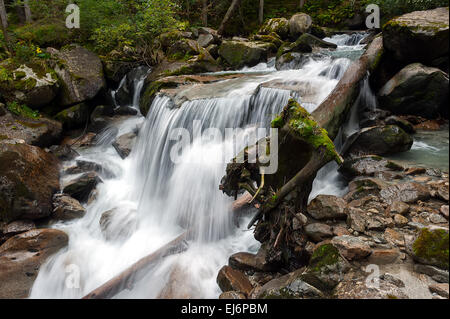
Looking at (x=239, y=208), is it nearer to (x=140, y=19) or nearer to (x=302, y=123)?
(x=302, y=123)

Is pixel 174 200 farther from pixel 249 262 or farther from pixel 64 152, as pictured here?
pixel 64 152

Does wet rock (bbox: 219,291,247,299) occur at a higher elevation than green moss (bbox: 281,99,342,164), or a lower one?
lower

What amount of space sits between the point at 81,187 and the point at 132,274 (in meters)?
3.67

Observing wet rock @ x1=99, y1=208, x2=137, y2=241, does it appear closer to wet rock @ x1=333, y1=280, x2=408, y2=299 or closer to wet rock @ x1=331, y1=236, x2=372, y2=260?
wet rock @ x1=331, y1=236, x2=372, y2=260

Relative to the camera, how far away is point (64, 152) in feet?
28.0

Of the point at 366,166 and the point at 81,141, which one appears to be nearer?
the point at 366,166

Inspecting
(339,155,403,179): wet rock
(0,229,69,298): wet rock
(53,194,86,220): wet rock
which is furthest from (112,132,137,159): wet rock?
(339,155,403,179): wet rock

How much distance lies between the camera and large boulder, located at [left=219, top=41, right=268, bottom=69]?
12273 millimetres

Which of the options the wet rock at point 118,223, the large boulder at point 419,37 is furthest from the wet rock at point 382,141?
the wet rock at point 118,223

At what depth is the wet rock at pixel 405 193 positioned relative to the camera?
349 centimetres

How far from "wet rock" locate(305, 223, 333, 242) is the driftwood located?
Result: 2.47m

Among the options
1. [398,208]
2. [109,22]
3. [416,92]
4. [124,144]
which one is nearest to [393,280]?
[398,208]

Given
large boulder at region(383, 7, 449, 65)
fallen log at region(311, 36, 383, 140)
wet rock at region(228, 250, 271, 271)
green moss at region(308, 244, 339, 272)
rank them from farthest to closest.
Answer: fallen log at region(311, 36, 383, 140) < large boulder at region(383, 7, 449, 65) < wet rock at region(228, 250, 271, 271) < green moss at region(308, 244, 339, 272)

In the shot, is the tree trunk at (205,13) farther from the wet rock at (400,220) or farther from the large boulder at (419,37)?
the wet rock at (400,220)
